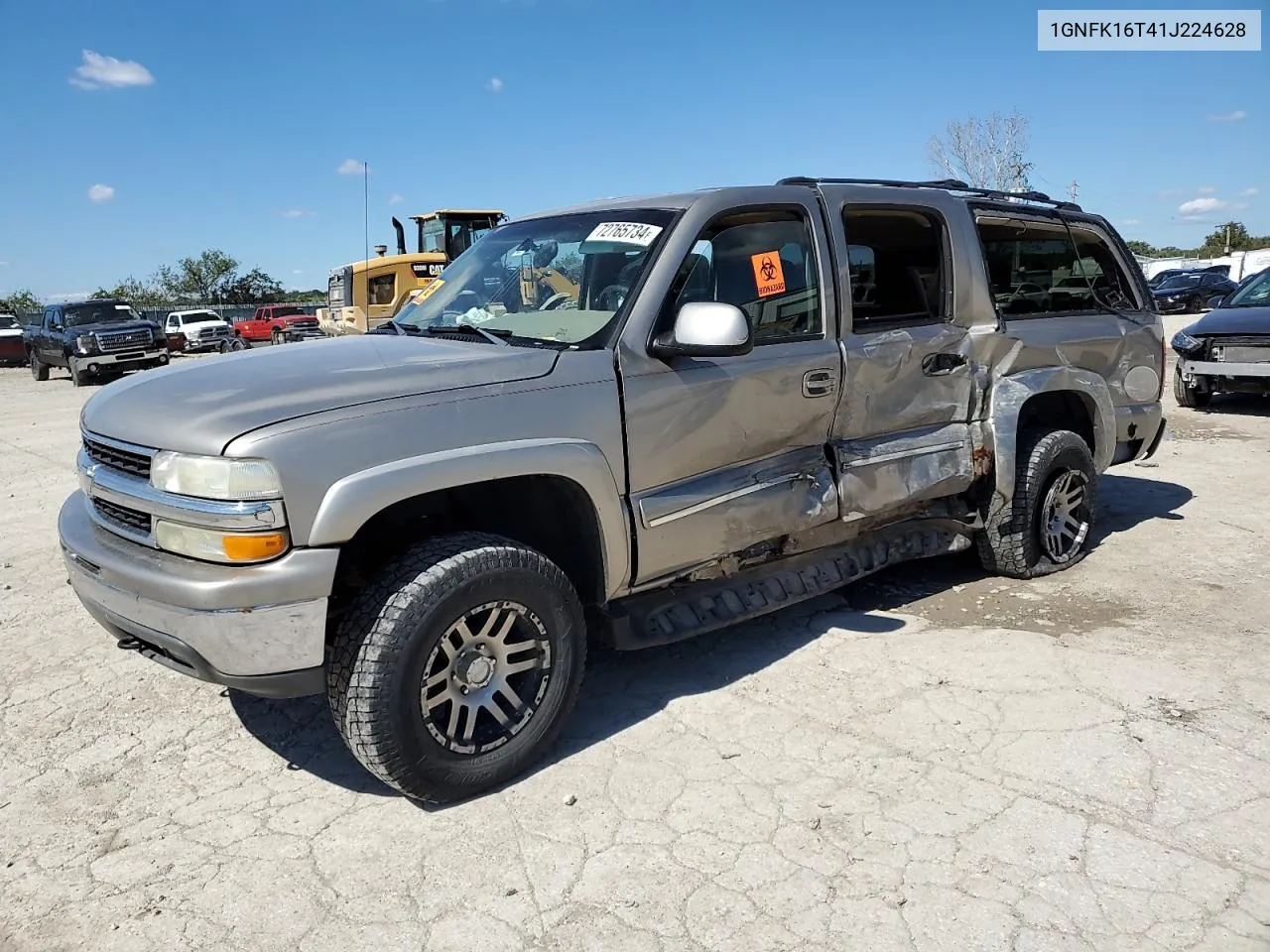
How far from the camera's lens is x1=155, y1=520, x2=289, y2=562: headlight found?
254 centimetres

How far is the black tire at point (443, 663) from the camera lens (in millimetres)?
2684

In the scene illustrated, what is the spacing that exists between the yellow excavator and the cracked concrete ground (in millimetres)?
15797

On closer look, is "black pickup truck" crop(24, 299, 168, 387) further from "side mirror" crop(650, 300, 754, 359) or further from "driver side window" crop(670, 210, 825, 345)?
"side mirror" crop(650, 300, 754, 359)

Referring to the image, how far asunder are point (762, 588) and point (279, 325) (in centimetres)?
3315

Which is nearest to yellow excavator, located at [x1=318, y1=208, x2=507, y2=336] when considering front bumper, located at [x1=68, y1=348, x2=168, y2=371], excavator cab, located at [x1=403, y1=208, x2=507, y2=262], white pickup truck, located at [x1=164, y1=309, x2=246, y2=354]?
excavator cab, located at [x1=403, y1=208, x2=507, y2=262]

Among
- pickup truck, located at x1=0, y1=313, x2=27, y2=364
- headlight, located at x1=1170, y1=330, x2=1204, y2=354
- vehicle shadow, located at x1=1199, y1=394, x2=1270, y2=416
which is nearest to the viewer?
headlight, located at x1=1170, y1=330, x2=1204, y2=354

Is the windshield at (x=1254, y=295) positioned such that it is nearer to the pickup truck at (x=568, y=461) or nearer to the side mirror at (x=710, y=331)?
the pickup truck at (x=568, y=461)

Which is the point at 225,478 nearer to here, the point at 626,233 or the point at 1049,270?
the point at 626,233

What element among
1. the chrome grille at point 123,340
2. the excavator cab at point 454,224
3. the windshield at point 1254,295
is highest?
the excavator cab at point 454,224

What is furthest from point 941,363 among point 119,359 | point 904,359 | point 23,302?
point 23,302

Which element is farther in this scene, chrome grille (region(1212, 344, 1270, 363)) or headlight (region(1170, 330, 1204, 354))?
headlight (region(1170, 330, 1204, 354))

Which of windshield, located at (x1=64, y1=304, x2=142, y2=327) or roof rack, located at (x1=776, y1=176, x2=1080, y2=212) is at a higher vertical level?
windshield, located at (x1=64, y1=304, x2=142, y2=327)

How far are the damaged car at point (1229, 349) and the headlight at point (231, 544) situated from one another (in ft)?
34.7

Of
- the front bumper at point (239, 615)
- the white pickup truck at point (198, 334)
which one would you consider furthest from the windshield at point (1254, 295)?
the white pickup truck at point (198, 334)
